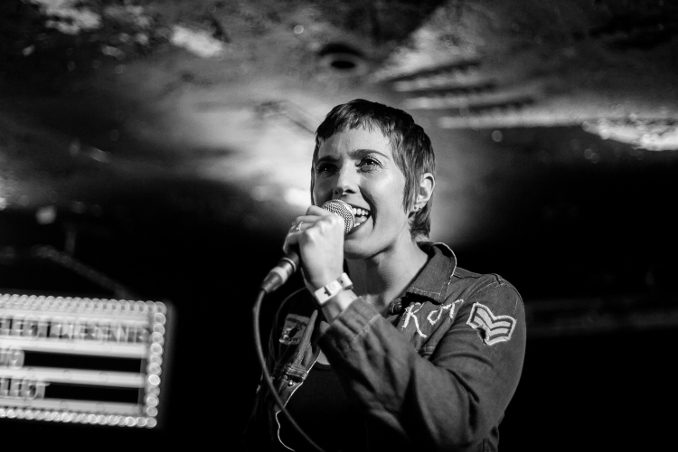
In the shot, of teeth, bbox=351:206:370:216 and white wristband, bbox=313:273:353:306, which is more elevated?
teeth, bbox=351:206:370:216

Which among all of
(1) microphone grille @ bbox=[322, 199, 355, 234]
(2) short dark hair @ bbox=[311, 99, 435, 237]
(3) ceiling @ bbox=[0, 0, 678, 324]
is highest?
(3) ceiling @ bbox=[0, 0, 678, 324]

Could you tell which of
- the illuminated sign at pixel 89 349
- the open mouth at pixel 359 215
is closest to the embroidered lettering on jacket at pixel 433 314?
the open mouth at pixel 359 215

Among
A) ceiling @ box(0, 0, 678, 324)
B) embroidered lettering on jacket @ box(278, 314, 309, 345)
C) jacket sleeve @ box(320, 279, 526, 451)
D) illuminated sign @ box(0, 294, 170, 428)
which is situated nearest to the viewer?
jacket sleeve @ box(320, 279, 526, 451)

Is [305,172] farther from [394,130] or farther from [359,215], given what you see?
[359,215]

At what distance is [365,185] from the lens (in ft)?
4.53

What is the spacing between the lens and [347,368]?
105 cm

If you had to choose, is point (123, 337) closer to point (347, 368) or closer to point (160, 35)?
point (160, 35)

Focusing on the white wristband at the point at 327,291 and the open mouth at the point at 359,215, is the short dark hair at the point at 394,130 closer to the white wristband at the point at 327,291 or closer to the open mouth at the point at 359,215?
the open mouth at the point at 359,215

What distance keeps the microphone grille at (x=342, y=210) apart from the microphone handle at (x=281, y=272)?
18 cm

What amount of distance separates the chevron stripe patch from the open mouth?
1.01ft

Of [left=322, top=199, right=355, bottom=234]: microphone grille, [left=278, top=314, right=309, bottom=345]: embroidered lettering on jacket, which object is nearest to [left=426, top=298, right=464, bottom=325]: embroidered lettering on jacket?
[left=322, top=199, right=355, bottom=234]: microphone grille

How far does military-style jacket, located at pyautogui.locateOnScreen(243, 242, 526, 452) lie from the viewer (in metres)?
1.03

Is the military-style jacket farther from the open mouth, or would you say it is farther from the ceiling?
the ceiling

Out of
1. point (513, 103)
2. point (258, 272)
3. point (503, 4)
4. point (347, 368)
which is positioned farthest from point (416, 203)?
point (258, 272)
